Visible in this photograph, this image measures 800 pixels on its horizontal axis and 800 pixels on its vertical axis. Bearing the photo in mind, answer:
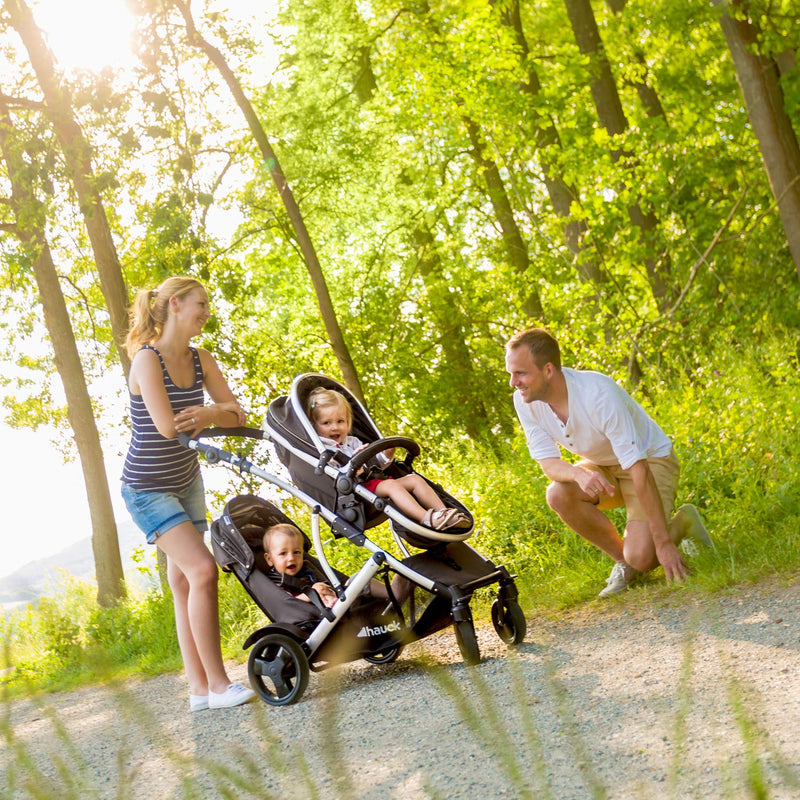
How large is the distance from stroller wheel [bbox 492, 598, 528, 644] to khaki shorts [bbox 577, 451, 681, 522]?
960mm

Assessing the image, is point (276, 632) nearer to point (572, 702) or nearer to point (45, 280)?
point (572, 702)

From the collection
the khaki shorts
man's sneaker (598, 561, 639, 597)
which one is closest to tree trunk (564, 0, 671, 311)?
the khaki shorts

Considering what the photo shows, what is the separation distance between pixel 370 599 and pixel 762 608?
197cm

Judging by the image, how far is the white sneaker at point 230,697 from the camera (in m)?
5.42

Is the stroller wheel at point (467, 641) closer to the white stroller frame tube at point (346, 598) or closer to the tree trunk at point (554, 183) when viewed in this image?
the white stroller frame tube at point (346, 598)

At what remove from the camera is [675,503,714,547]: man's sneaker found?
5918mm

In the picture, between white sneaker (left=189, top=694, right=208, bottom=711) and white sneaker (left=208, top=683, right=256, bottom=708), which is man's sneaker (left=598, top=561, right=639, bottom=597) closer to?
white sneaker (left=208, top=683, right=256, bottom=708)

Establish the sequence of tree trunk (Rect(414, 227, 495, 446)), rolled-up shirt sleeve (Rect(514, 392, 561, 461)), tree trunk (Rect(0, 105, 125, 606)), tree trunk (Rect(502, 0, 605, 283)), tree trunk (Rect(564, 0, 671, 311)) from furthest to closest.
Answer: tree trunk (Rect(414, 227, 495, 446)), tree trunk (Rect(564, 0, 671, 311)), tree trunk (Rect(0, 105, 125, 606)), tree trunk (Rect(502, 0, 605, 283)), rolled-up shirt sleeve (Rect(514, 392, 561, 461))

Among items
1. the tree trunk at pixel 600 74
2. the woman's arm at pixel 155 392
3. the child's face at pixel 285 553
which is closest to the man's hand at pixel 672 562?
the child's face at pixel 285 553

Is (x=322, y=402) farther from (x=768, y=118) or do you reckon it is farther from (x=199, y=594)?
(x=768, y=118)

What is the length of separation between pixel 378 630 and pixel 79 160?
6249 millimetres

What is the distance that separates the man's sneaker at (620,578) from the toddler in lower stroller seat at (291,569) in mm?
1173

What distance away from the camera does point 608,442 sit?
580 centimetres

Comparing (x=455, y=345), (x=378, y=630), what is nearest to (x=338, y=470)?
(x=378, y=630)
